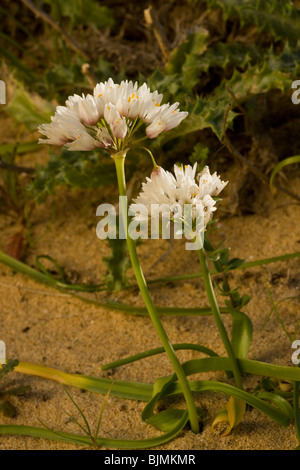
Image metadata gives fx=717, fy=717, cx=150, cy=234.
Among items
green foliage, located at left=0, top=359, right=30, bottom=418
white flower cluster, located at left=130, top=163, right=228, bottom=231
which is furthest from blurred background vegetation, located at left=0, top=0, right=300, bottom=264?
green foliage, located at left=0, top=359, right=30, bottom=418

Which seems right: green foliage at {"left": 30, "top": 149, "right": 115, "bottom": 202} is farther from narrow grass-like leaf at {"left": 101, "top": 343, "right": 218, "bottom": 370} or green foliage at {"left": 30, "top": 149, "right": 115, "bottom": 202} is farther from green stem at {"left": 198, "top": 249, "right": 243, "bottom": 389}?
green stem at {"left": 198, "top": 249, "right": 243, "bottom": 389}

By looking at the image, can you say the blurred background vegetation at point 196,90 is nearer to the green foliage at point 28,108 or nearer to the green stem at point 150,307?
the green foliage at point 28,108

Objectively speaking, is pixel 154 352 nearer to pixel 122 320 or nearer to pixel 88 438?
pixel 88 438

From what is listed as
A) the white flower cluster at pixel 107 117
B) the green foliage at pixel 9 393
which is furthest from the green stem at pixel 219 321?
the green foliage at pixel 9 393

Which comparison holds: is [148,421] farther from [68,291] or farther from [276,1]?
[276,1]

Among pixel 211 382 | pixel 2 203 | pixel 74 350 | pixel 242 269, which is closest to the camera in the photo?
pixel 211 382
